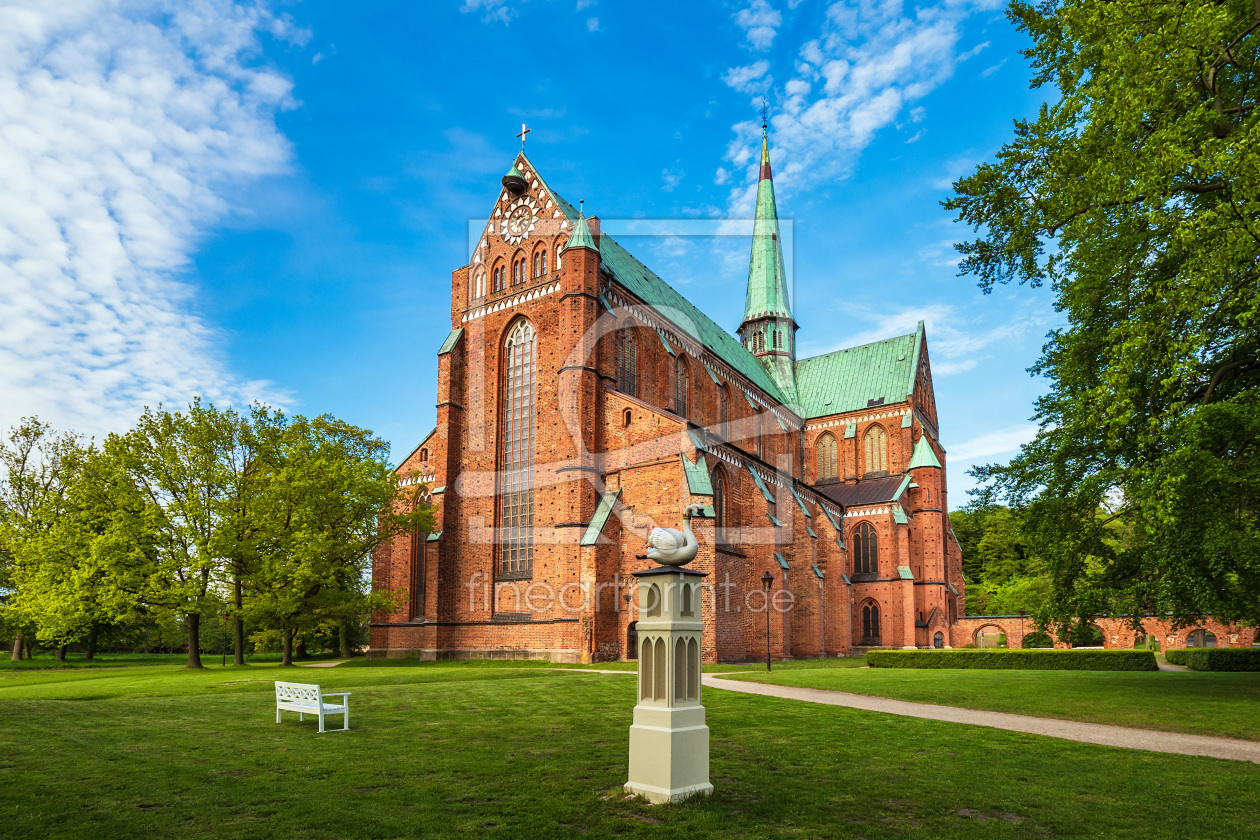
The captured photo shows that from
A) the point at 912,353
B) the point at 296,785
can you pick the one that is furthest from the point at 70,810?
the point at 912,353

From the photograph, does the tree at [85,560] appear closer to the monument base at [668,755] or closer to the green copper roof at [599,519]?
the green copper roof at [599,519]

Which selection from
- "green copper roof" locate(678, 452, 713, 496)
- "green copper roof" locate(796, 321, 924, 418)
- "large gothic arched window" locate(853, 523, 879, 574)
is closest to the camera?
"green copper roof" locate(678, 452, 713, 496)

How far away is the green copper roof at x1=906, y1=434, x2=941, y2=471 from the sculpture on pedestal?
130ft

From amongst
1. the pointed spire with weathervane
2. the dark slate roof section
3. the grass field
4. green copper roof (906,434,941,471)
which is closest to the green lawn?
the grass field

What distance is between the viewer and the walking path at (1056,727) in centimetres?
1088

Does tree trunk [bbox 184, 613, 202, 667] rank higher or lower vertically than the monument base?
lower

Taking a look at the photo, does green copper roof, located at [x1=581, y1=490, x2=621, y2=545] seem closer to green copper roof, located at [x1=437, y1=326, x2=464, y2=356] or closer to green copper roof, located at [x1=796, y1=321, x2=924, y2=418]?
green copper roof, located at [x1=437, y1=326, x2=464, y2=356]

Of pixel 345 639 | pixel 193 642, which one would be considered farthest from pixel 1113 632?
pixel 193 642

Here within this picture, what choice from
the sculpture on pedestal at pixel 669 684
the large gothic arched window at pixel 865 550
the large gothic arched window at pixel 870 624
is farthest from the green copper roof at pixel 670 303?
the sculpture on pedestal at pixel 669 684

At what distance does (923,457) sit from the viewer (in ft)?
147

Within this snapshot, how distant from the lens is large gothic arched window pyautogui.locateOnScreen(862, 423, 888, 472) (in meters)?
48.3

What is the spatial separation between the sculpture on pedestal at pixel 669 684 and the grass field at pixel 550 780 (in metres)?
0.27

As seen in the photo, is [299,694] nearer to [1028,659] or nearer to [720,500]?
[720,500]

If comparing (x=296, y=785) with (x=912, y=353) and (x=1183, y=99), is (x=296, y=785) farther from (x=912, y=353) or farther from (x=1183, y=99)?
(x=912, y=353)
